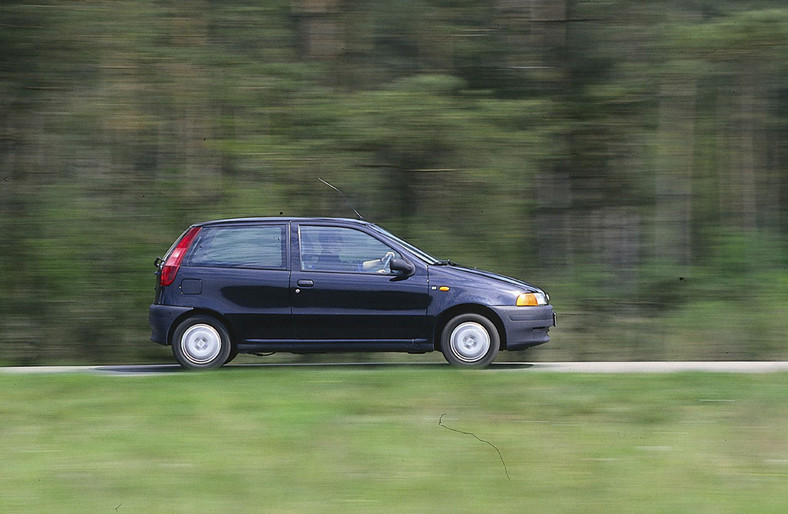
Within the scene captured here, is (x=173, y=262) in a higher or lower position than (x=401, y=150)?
lower

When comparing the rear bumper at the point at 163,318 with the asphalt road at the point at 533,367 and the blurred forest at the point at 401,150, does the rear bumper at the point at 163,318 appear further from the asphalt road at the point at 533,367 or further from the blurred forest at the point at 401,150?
the blurred forest at the point at 401,150

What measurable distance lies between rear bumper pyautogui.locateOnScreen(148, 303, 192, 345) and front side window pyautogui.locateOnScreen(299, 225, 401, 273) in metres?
1.40

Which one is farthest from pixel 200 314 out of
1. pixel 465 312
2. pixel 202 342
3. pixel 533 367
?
pixel 533 367

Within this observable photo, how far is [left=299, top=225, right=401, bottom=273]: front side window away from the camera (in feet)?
34.2

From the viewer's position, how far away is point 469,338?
33.9 feet

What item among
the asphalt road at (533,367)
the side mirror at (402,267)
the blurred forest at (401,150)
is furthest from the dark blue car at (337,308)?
the blurred forest at (401,150)

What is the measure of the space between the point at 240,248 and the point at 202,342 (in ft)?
3.50

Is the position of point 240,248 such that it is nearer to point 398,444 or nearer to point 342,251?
point 342,251

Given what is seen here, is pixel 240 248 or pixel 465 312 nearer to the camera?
pixel 465 312

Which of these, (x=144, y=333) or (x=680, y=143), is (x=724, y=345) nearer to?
A: (x=680, y=143)

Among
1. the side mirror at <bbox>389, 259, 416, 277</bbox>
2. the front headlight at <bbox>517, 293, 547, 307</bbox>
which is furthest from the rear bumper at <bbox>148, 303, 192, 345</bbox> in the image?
the front headlight at <bbox>517, 293, 547, 307</bbox>

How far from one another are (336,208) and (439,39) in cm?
296

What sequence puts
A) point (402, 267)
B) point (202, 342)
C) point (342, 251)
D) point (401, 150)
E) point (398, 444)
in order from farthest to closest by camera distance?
point (401, 150), point (342, 251), point (202, 342), point (402, 267), point (398, 444)

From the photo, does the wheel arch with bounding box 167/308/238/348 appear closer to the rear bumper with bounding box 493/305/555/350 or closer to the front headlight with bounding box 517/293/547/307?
the rear bumper with bounding box 493/305/555/350
